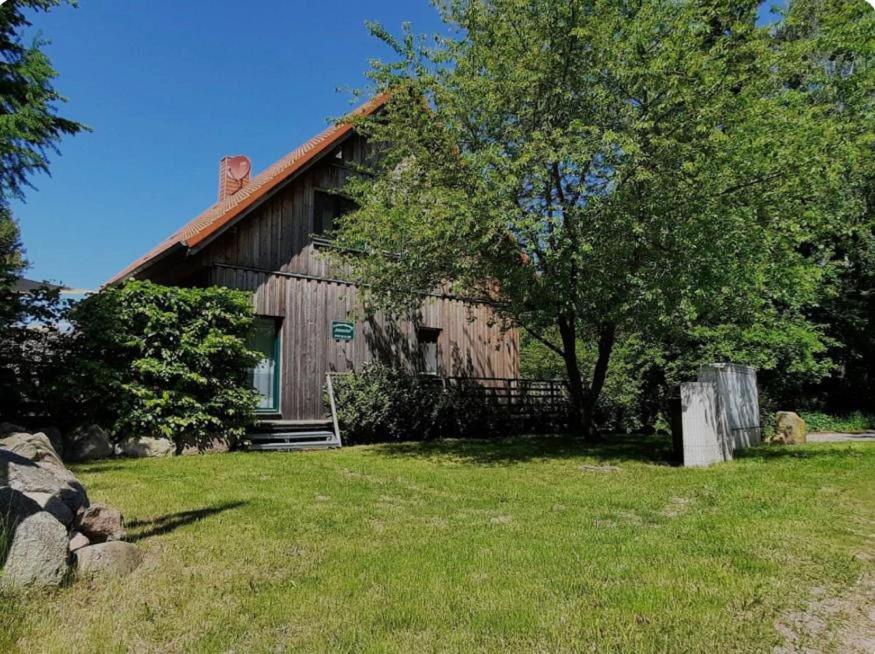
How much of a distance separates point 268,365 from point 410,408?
3485mm

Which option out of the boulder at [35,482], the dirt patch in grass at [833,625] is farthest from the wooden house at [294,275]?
the dirt patch in grass at [833,625]

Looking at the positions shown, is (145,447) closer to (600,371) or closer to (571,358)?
(571,358)

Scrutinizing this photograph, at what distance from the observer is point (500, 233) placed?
30.9 feet

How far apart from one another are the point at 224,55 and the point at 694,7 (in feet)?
28.0

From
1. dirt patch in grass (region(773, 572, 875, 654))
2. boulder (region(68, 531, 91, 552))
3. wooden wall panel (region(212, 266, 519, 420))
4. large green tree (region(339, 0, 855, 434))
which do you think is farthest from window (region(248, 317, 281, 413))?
dirt patch in grass (region(773, 572, 875, 654))

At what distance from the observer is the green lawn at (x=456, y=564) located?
9.29ft

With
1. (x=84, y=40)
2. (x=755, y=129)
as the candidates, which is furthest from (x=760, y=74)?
(x=84, y=40)

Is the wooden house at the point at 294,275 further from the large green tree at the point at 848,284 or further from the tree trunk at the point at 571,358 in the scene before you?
the large green tree at the point at 848,284

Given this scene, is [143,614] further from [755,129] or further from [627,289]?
[755,129]

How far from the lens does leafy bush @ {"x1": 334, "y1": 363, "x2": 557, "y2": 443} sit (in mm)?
13195

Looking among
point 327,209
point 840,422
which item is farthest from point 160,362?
point 840,422

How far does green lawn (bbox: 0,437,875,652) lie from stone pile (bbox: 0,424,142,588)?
14 centimetres

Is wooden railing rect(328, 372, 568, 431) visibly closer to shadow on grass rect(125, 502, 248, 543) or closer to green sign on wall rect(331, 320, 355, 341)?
green sign on wall rect(331, 320, 355, 341)

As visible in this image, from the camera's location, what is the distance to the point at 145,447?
9.96 meters
